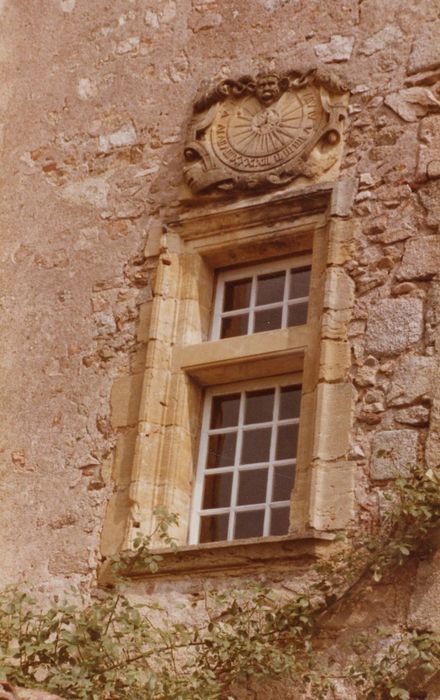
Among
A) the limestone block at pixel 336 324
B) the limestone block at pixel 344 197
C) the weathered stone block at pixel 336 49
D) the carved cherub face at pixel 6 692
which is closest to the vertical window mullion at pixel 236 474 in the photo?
the limestone block at pixel 336 324

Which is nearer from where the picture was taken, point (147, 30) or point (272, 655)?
point (272, 655)

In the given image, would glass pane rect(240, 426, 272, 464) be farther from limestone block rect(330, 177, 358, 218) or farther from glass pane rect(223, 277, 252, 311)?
limestone block rect(330, 177, 358, 218)

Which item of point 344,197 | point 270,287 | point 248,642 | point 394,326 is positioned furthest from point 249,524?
point 344,197

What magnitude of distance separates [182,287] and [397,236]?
3.88 feet

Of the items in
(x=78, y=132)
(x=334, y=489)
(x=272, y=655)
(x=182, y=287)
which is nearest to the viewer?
(x=272, y=655)

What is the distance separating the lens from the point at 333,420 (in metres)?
6.86

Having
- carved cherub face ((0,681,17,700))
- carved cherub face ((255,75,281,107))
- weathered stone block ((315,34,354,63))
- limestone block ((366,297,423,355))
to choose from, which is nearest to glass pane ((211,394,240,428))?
limestone block ((366,297,423,355))

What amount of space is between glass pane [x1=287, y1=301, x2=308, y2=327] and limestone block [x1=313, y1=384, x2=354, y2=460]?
58 centimetres

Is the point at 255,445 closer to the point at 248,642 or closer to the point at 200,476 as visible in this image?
the point at 200,476

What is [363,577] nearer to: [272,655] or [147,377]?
[272,655]

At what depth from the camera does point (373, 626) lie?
6371mm

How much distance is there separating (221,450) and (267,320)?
0.71 meters

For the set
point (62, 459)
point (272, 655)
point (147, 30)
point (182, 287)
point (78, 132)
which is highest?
point (147, 30)

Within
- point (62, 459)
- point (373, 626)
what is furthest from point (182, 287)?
point (373, 626)
